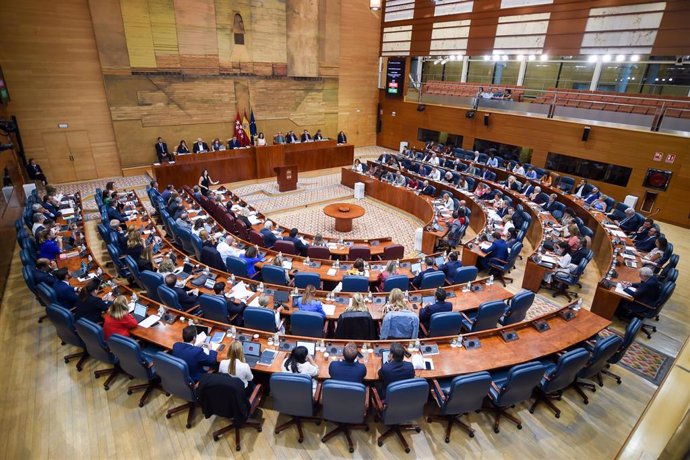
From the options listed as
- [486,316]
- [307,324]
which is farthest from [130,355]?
[486,316]

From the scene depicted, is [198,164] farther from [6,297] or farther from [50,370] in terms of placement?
[50,370]

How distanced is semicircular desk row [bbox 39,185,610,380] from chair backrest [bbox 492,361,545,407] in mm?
322

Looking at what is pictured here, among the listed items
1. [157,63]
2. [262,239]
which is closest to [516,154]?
[262,239]

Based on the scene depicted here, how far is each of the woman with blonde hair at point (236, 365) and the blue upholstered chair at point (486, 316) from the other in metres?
3.65

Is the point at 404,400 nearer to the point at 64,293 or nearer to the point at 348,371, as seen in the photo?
the point at 348,371

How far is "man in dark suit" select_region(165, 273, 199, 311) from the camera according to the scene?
6270mm

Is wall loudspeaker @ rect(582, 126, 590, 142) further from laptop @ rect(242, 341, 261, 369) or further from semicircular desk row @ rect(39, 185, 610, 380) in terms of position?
laptop @ rect(242, 341, 261, 369)

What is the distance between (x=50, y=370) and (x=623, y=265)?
36.2ft

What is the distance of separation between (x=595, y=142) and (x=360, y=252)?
1137 centimetres

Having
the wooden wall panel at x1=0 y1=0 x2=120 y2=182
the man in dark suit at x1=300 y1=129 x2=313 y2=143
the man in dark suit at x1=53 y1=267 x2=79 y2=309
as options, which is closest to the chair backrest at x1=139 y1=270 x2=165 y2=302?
the man in dark suit at x1=53 y1=267 x2=79 y2=309

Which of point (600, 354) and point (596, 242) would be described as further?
point (596, 242)

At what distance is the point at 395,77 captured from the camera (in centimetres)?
2209

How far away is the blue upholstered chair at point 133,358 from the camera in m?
4.87

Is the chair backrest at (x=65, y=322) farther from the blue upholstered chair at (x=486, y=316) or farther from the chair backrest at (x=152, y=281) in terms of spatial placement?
the blue upholstered chair at (x=486, y=316)
